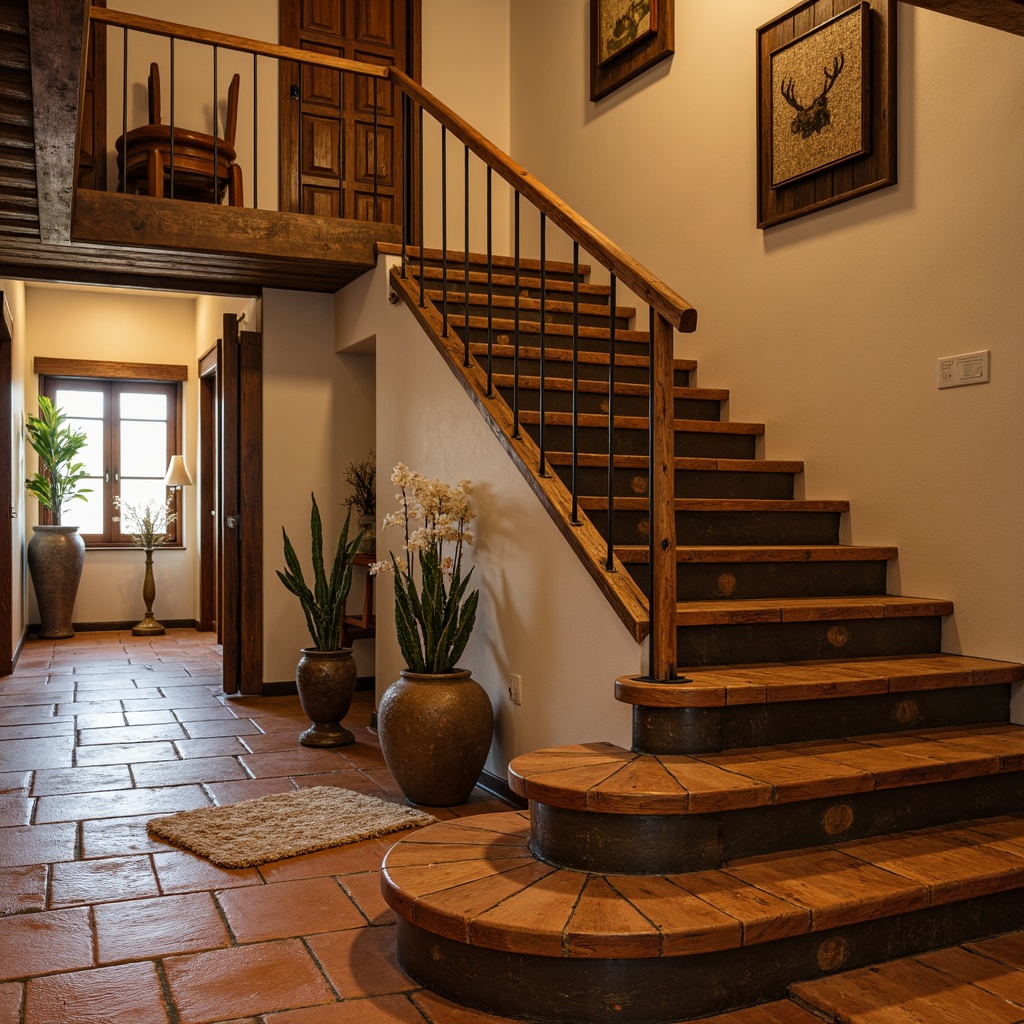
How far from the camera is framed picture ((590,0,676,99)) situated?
5047 mm

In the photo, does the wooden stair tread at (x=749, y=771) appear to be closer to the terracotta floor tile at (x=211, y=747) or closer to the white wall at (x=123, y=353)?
the terracotta floor tile at (x=211, y=747)

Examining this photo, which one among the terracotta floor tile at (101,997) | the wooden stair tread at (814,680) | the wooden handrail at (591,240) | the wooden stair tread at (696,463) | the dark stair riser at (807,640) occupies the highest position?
the wooden handrail at (591,240)

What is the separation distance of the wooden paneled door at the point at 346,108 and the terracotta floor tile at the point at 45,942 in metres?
4.52

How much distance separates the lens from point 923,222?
3.56 meters

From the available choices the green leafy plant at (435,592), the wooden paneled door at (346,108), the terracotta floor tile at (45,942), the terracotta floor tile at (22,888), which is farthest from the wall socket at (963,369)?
the wooden paneled door at (346,108)

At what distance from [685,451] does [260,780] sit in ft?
6.71

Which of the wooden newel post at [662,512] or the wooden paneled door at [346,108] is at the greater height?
the wooden paneled door at [346,108]

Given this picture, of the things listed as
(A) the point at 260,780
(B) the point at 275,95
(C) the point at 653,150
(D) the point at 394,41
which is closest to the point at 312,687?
(A) the point at 260,780

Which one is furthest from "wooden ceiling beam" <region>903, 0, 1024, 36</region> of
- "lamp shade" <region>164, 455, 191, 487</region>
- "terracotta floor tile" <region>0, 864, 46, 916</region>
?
"lamp shade" <region>164, 455, 191, 487</region>

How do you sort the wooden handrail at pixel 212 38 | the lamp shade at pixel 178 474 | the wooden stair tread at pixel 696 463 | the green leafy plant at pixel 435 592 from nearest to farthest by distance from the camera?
the wooden stair tread at pixel 696 463 < the green leafy plant at pixel 435 592 < the wooden handrail at pixel 212 38 < the lamp shade at pixel 178 474

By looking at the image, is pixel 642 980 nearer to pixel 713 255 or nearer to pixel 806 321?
pixel 806 321

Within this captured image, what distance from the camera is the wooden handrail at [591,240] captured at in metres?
2.65

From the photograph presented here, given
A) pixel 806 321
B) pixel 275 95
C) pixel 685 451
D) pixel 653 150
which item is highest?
pixel 275 95

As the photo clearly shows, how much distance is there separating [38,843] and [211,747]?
1.29 m
